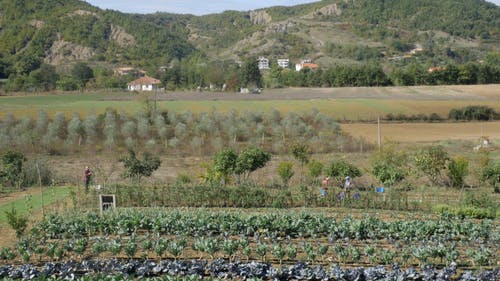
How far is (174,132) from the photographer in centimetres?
3541

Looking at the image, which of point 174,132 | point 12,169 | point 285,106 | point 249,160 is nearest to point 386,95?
point 285,106

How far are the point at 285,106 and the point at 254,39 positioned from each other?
121 metres

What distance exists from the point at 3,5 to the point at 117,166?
108628mm

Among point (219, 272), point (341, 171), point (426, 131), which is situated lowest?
point (219, 272)

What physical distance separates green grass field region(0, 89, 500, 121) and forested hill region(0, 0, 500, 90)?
2401cm

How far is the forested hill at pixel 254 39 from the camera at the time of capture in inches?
4422

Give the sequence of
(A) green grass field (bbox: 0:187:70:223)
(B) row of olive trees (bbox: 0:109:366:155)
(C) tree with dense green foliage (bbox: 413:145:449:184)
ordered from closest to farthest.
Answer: (A) green grass field (bbox: 0:187:70:223)
(C) tree with dense green foliage (bbox: 413:145:449:184)
(B) row of olive trees (bbox: 0:109:366:155)

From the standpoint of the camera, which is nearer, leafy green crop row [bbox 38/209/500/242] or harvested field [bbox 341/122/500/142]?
leafy green crop row [bbox 38/209/500/242]

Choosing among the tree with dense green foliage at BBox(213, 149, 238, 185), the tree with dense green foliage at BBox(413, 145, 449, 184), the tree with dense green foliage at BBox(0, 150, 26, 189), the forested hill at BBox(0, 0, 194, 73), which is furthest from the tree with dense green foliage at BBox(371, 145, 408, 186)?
the forested hill at BBox(0, 0, 194, 73)

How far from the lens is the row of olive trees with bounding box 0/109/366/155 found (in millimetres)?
31234

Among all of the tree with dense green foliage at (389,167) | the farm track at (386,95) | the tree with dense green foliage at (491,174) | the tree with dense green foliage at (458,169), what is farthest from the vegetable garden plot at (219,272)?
the farm track at (386,95)

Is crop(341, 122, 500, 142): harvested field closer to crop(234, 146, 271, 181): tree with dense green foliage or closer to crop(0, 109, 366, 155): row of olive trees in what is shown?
crop(0, 109, 366, 155): row of olive trees

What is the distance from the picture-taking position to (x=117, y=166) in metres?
27.5

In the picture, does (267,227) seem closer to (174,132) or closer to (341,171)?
(341,171)
